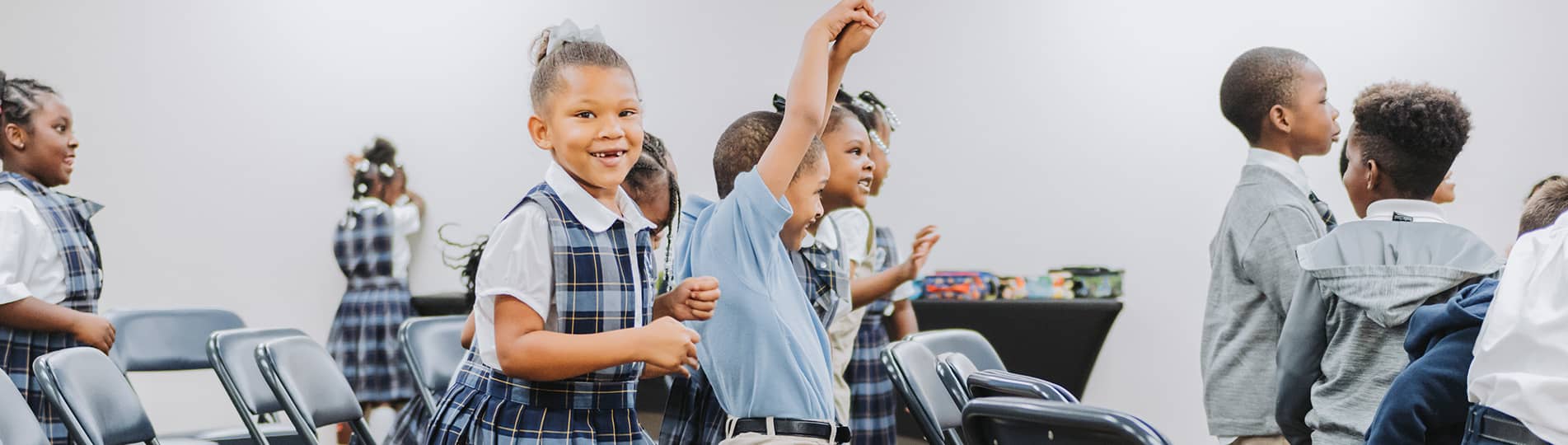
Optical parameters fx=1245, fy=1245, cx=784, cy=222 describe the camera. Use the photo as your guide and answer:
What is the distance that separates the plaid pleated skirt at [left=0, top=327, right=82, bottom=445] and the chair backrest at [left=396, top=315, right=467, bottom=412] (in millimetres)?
755

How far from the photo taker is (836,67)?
5.72ft

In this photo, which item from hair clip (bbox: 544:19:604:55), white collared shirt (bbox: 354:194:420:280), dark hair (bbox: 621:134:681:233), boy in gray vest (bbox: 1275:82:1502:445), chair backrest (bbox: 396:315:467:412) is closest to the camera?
hair clip (bbox: 544:19:604:55)


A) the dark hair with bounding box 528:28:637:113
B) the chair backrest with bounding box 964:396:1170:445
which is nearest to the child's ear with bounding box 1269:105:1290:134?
the chair backrest with bounding box 964:396:1170:445

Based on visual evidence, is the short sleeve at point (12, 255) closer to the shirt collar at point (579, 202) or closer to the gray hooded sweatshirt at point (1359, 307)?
the shirt collar at point (579, 202)

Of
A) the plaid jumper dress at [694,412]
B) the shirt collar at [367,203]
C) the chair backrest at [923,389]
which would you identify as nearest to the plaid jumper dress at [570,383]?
the plaid jumper dress at [694,412]

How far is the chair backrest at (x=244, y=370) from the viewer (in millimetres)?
2650

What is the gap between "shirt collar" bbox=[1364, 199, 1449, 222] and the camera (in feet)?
6.20

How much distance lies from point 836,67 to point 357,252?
4604mm

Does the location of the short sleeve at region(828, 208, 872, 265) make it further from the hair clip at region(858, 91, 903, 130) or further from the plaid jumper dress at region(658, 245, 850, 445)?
the plaid jumper dress at region(658, 245, 850, 445)

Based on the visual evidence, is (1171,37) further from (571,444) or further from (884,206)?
(571,444)

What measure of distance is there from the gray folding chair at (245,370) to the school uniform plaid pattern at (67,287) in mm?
399

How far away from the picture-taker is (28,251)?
291 cm

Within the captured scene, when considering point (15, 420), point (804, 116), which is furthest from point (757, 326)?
point (15, 420)

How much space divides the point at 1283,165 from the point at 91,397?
2.19 metres
